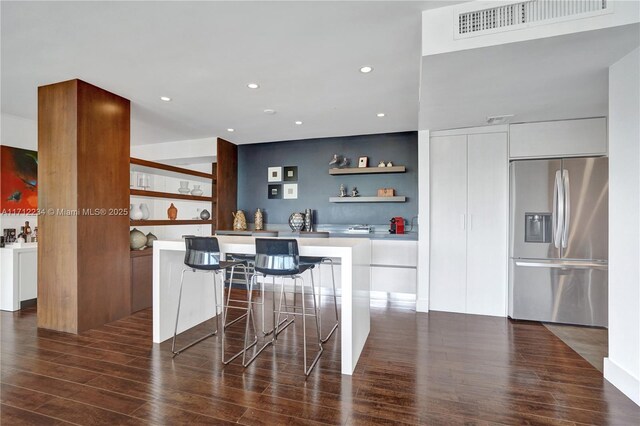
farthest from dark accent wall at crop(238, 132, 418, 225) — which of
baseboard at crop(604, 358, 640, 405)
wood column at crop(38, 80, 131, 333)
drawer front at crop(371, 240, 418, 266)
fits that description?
baseboard at crop(604, 358, 640, 405)

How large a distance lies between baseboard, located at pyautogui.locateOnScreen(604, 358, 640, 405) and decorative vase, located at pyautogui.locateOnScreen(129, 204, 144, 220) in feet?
15.8

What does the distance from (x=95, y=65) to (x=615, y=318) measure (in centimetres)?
474

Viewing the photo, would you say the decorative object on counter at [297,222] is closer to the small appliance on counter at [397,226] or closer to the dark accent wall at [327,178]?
the dark accent wall at [327,178]

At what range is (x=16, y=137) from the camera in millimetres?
4266

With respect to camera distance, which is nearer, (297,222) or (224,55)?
(224,55)

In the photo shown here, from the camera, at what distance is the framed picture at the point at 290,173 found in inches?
215

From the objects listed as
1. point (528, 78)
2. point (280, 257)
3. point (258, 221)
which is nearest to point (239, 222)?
point (258, 221)

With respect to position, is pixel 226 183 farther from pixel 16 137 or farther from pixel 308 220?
pixel 16 137

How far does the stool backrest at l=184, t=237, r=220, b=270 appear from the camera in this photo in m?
2.55

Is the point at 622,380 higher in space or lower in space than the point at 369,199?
lower

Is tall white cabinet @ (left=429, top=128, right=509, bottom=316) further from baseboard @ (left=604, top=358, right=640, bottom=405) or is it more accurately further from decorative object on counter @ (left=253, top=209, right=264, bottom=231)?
decorative object on counter @ (left=253, top=209, right=264, bottom=231)

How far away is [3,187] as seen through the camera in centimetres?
407

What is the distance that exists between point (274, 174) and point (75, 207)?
3.04m

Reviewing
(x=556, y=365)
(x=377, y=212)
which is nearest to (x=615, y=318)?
(x=556, y=365)
